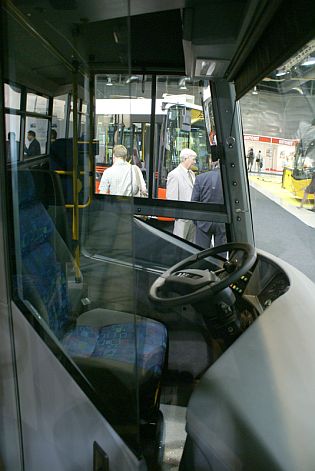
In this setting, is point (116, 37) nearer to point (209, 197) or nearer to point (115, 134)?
point (115, 134)

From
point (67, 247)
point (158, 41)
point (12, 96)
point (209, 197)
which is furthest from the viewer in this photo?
point (209, 197)

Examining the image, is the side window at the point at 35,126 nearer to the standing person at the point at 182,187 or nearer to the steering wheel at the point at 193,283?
the steering wheel at the point at 193,283

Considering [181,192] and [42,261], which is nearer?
[42,261]

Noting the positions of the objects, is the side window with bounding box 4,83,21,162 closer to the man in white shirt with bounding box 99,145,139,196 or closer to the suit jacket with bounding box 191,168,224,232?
the man in white shirt with bounding box 99,145,139,196

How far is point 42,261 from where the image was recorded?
1048 mm

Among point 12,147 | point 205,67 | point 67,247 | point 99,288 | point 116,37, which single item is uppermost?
point 205,67

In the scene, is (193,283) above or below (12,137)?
below

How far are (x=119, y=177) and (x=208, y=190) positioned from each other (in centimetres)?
159

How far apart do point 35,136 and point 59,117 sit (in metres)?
0.11

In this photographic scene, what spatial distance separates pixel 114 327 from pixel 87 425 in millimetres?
338

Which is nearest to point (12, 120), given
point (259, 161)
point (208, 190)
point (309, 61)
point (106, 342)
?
point (106, 342)

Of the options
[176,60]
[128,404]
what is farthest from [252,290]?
[176,60]

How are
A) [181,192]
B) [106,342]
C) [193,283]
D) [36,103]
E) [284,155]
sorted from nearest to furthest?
[36,103], [106,342], [193,283], [284,155], [181,192]

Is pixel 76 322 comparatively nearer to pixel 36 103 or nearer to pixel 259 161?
pixel 36 103
